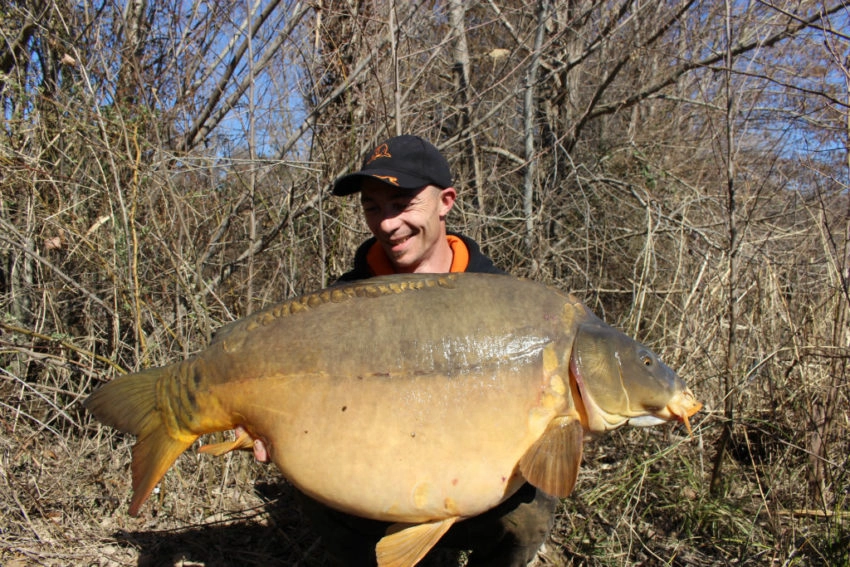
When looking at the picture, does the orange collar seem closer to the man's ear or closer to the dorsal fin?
the man's ear

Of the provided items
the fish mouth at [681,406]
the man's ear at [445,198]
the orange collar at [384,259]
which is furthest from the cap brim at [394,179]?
the fish mouth at [681,406]

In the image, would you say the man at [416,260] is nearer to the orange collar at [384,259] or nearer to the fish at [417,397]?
the orange collar at [384,259]

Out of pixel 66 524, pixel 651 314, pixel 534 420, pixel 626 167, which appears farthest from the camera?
pixel 626 167

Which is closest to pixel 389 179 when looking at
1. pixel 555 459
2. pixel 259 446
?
pixel 259 446

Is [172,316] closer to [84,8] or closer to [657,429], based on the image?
[84,8]

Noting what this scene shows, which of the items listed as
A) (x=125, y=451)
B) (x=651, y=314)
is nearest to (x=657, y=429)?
(x=651, y=314)

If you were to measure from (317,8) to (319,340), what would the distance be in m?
2.49

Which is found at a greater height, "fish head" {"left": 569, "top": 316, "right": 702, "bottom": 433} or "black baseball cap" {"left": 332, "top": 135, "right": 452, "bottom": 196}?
"black baseball cap" {"left": 332, "top": 135, "right": 452, "bottom": 196}

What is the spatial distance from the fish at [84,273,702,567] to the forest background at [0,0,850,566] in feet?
3.55

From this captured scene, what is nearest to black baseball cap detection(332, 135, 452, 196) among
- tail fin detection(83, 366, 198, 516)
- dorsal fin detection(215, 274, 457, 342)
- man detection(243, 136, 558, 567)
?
man detection(243, 136, 558, 567)

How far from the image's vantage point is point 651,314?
3.52 metres

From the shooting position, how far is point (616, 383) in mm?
1431

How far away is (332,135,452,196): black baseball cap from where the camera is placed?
191cm

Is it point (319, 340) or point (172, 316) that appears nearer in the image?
point (319, 340)
